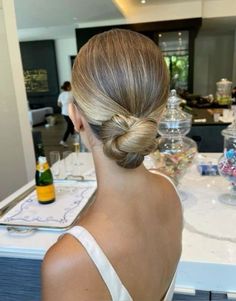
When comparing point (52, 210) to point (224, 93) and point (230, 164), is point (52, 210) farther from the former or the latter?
point (224, 93)

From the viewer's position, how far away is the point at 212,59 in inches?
Result: 315

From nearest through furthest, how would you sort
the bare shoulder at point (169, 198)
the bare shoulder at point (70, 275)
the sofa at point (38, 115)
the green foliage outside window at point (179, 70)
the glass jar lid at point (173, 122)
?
the bare shoulder at point (70, 275)
the bare shoulder at point (169, 198)
the glass jar lid at point (173, 122)
the green foliage outside window at point (179, 70)
the sofa at point (38, 115)

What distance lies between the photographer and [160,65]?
52 cm

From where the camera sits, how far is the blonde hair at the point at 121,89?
48 cm

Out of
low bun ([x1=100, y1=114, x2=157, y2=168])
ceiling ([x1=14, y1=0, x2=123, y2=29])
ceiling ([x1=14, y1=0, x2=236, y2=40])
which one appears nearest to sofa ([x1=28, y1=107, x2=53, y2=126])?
ceiling ([x1=14, y1=0, x2=236, y2=40])

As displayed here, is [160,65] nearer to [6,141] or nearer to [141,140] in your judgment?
[141,140]

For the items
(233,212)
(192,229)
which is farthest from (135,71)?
(233,212)

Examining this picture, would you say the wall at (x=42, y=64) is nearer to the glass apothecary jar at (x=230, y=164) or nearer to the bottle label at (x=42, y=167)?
the bottle label at (x=42, y=167)

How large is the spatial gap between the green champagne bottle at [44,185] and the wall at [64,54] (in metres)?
8.39

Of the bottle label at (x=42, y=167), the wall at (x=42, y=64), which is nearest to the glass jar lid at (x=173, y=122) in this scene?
the bottle label at (x=42, y=167)

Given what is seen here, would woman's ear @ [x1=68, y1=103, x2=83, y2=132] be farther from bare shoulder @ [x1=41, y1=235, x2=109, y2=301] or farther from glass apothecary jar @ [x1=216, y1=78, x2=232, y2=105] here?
glass apothecary jar @ [x1=216, y1=78, x2=232, y2=105]

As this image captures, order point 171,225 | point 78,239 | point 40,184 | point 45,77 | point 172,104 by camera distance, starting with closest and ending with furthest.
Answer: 1. point 78,239
2. point 171,225
3. point 40,184
4. point 172,104
5. point 45,77

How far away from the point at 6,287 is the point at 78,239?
28.0 inches

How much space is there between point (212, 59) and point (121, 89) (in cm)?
845
